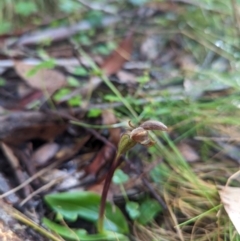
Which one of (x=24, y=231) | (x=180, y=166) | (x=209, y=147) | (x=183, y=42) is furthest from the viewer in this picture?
(x=183, y=42)

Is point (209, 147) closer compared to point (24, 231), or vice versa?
point (24, 231)

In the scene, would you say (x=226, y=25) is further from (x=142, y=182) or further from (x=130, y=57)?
(x=142, y=182)

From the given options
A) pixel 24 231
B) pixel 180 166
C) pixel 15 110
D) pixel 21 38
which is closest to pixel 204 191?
pixel 180 166

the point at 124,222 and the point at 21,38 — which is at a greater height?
the point at 21,38

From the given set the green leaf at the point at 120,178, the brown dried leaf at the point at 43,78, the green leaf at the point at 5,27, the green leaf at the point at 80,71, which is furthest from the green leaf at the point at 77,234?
the green leaf at the point at 5,27

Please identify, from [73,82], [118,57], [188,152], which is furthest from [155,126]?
[118,57]

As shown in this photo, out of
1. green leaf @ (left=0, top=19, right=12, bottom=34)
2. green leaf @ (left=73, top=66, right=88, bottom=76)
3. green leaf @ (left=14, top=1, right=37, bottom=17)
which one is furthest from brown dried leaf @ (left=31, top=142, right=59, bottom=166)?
green leaf @ (left=14, top=1, right=37, bottom=17)
